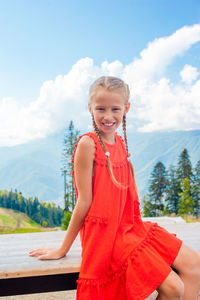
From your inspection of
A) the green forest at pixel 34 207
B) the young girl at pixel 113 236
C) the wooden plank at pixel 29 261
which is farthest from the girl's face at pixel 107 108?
the green forest at pixel 34 207

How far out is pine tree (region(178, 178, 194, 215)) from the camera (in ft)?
31.1

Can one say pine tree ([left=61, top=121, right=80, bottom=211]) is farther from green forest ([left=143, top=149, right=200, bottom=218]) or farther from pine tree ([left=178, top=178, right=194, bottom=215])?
pine tree ([left=178, top=178, right=194, bottom=215])

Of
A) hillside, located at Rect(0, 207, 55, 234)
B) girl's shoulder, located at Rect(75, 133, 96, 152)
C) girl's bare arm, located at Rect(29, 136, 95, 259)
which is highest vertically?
girl's shoulder, located at Rect(75, 133, 96, 152)

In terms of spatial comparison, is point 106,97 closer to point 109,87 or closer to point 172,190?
point 109,87

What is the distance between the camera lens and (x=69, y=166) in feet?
30.5

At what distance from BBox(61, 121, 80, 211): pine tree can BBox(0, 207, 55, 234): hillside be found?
125cm

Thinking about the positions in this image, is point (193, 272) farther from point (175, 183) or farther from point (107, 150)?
point (175, 183)

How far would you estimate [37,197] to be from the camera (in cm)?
857

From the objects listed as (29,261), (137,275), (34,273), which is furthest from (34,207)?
(137,275)

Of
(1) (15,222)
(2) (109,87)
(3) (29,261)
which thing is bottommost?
(1) (15,222)

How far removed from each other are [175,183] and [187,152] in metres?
1.11

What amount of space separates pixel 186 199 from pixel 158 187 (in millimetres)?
1009

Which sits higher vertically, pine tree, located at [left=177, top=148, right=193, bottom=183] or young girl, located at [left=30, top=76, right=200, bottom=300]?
pine tree, located at [left=177, top=148, right=193, bottom=183]

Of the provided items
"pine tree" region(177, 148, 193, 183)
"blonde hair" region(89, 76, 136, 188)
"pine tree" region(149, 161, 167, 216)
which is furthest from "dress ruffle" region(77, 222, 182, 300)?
"pine tree" region(149, 161, 167, 216)
